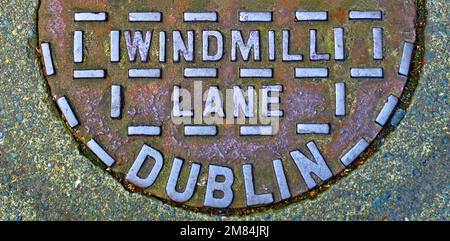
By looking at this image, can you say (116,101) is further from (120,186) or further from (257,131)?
(257,131)

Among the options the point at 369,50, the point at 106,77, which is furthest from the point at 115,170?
the point at 369,50

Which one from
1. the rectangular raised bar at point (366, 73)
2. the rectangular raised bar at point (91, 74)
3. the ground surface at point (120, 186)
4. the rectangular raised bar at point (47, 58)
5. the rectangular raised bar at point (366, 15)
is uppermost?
the rectangular raised bar at point (366, 15)

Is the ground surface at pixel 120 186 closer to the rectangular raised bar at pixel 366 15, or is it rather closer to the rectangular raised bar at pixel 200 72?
the rectangular raised bar at pixel 366 15

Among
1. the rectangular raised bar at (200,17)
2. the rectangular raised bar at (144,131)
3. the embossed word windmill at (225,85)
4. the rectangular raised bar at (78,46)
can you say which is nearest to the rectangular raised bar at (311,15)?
the embossed word windmill at (225,85)

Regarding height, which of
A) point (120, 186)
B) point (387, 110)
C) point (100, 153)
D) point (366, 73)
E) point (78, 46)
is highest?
point (78, 46)

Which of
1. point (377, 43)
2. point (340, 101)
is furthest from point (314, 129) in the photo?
point (377, 43)

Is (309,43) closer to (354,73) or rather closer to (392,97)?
(354,73)

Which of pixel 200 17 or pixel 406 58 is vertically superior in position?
pixel 200 17
